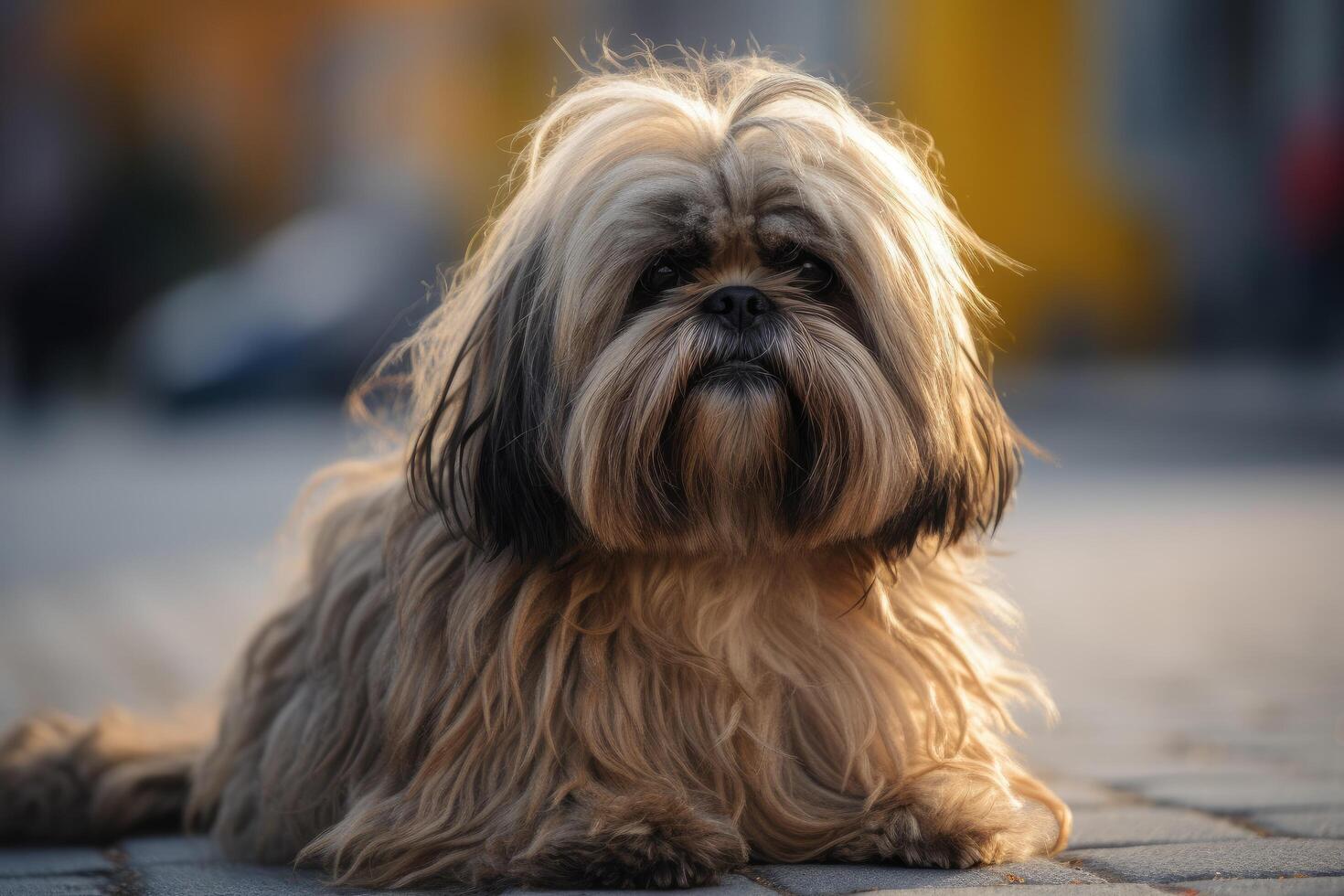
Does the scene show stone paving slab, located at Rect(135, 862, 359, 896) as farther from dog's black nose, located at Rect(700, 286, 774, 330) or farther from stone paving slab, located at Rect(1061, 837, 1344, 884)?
stone paving slab, located at Rect(1061, 837, 1344, 884)

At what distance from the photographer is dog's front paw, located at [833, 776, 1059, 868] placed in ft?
9.70

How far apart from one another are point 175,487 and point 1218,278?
1111 cm

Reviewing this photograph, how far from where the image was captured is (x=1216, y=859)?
10.1 ft

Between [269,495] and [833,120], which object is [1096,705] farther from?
[269,495]

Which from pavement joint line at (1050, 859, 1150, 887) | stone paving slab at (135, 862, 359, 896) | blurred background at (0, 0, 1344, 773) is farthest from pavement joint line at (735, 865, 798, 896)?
blurred background at (0, 0, 1344, 773)

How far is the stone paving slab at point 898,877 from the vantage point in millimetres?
2805

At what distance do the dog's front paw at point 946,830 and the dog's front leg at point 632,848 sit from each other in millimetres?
266

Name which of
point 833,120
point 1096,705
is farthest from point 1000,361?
point 833,120

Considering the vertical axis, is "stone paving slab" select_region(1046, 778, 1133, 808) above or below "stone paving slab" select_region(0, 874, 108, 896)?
above

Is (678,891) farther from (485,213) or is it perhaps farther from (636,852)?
(485,213)

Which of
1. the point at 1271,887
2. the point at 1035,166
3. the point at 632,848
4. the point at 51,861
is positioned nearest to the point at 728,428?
the point at 632,848

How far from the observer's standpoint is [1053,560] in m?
8.79

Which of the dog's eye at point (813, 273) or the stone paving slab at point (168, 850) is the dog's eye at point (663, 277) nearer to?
the dog's eye at point (813, 273)

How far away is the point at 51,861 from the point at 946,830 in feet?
5.82
